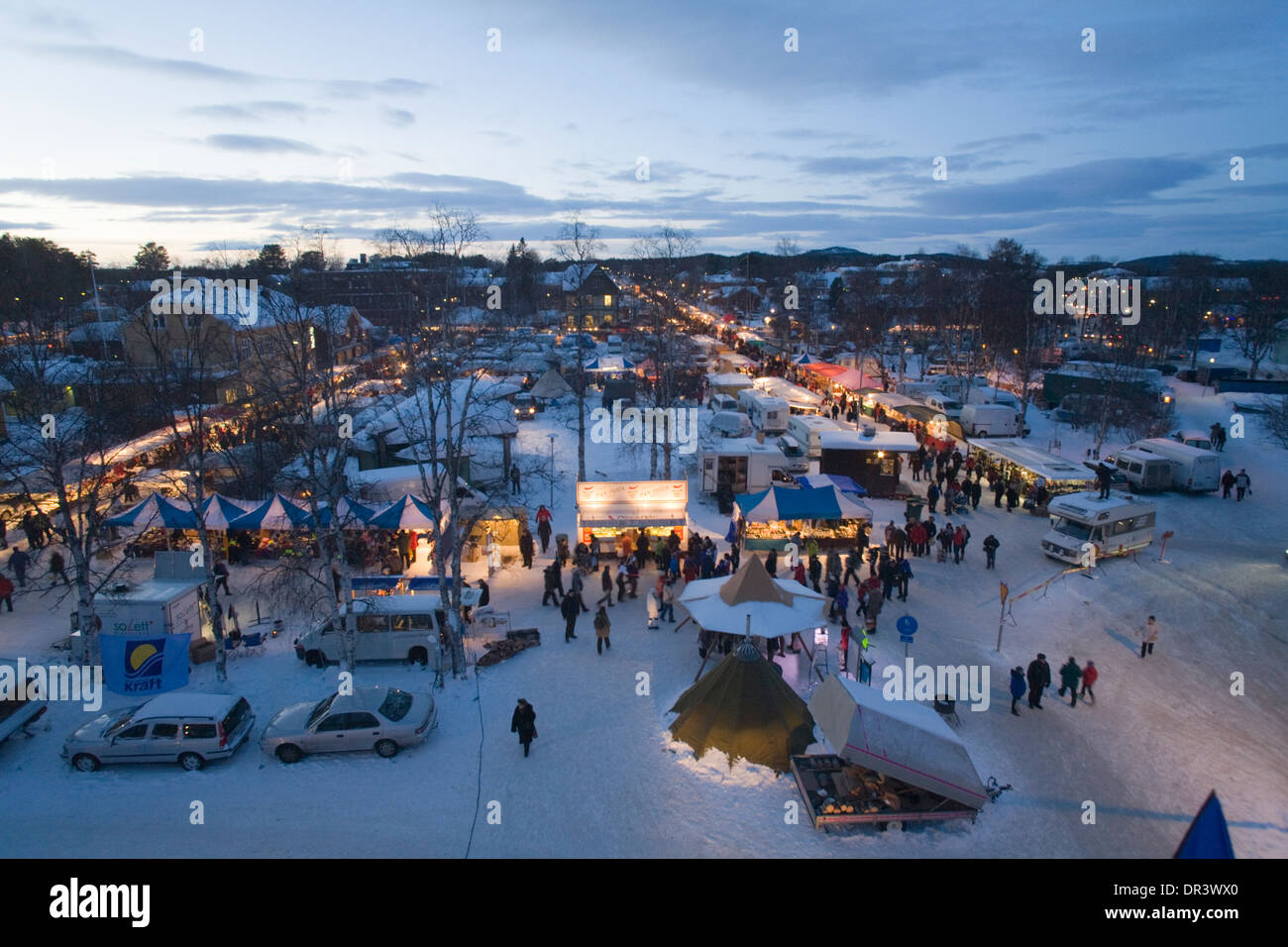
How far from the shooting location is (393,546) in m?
16.3

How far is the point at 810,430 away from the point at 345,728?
745 inches

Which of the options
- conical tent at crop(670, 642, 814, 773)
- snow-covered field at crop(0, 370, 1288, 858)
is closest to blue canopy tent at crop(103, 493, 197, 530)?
snow-covered field at crop(0, 370, 1288, 858)

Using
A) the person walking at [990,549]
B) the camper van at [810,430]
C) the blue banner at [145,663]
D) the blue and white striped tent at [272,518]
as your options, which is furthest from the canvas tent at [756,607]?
the camper van at [810,430]

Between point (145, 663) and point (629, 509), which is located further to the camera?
point (629, 509)

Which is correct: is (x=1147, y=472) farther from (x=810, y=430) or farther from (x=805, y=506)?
(x=805, y=506)

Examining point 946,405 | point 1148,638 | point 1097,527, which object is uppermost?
point 946,405

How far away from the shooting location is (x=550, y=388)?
114ft

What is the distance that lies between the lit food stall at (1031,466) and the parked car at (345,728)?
685 inches

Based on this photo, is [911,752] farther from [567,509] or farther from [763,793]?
[567,509]

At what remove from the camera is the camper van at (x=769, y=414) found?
28.2 m

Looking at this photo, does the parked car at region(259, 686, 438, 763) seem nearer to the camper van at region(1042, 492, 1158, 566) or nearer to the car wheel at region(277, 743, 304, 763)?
the car wheel at region(277, 743, 304, 763)

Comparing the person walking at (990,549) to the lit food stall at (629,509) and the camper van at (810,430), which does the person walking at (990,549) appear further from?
the camper van at (810,430)

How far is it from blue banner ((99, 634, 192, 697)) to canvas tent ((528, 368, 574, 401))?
2455 cm

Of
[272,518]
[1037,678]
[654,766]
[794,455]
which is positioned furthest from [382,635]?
[794,455]
